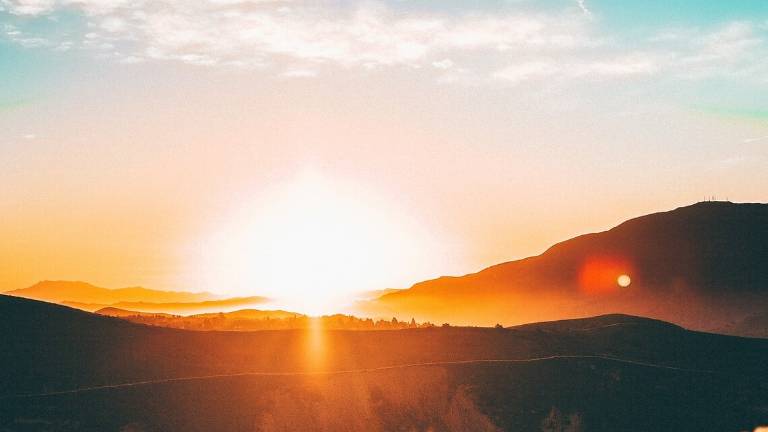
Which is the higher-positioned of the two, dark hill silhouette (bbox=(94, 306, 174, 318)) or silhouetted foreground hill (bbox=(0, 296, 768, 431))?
dark hill silhouette (bbox=(94, 306, 174, 318))

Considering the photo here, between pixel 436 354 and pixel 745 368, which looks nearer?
pixel 436 354

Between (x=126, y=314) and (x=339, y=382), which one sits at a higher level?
(x=126, y=314)

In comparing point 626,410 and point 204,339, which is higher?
point 204,339

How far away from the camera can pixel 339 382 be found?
71375mm

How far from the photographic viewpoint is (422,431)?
66750 millimetres

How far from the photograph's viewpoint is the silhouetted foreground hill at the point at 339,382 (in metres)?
61.9

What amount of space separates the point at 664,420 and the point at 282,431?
121 feet

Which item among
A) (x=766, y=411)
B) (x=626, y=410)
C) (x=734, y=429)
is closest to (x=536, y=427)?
(x=626, y=410)

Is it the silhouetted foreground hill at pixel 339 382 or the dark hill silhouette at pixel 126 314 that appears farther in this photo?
the dark hill silhouette at pixel 126 314

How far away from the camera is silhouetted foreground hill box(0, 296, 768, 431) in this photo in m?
61.9

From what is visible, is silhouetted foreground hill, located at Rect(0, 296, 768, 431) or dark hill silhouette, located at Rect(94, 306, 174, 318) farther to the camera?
dark hill silhouette, located at Rect(94, 306, 174, 318)

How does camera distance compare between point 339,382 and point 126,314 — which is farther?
point 126,314

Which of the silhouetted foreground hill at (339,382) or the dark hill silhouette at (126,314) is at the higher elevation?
the dark hill silhouette at (126,314)

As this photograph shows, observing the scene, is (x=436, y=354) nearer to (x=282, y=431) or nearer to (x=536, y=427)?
(x=536, y=427)
